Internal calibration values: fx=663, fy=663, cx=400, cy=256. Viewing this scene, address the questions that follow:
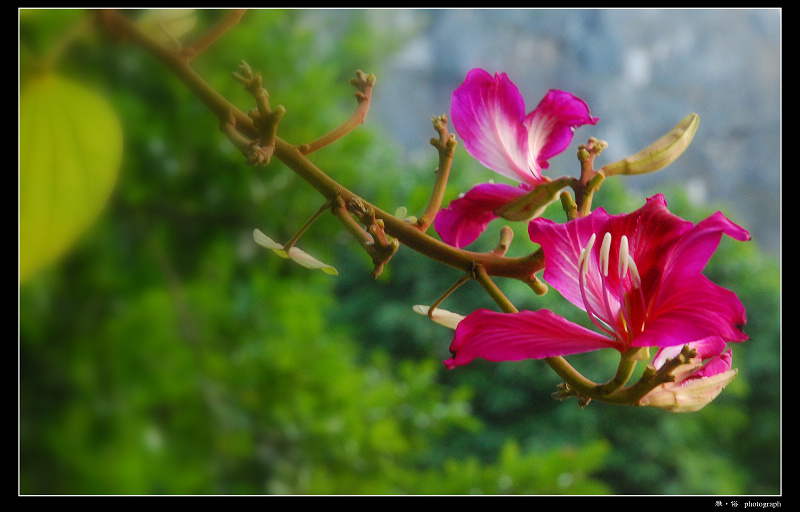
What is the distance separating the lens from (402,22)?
1288 millimetres

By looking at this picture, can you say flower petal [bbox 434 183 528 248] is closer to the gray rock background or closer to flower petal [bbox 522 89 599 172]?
flower petal [bbox 522 89 599 172]

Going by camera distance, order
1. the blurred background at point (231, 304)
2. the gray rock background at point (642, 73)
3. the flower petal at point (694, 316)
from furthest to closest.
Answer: the gray rock background at point (642, 73)
the blurred background at point (231, 304)
the flower petal at point (694, 316)

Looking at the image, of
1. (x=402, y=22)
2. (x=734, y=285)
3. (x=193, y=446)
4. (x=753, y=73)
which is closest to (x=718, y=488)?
(x=734, y=285)

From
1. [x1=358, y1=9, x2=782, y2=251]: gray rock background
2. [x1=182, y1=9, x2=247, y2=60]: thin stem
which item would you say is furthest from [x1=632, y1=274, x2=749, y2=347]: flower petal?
[x1=358, y1=9, x2=782, y2=251]: gray rock background

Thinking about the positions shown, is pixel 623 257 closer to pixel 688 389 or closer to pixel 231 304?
pixel 688 389

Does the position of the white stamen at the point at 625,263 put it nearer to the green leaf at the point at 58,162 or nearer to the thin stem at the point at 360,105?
the thin stem at the point at 360,105

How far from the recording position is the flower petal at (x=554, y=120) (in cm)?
18

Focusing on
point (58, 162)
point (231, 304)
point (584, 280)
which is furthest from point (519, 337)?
point (231, 304)

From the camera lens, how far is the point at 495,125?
178 millimetres

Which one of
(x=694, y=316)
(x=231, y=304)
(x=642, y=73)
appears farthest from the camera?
(x=642, y=73)

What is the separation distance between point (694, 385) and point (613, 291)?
28 mm

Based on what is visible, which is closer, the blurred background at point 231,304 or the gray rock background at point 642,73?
the blurred background at point 231,304

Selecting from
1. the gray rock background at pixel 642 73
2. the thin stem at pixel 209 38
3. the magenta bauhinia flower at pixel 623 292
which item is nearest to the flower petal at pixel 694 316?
the magenta bauhinia flower at pixel 623 292

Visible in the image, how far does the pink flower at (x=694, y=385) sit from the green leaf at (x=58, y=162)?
19 centimetres
